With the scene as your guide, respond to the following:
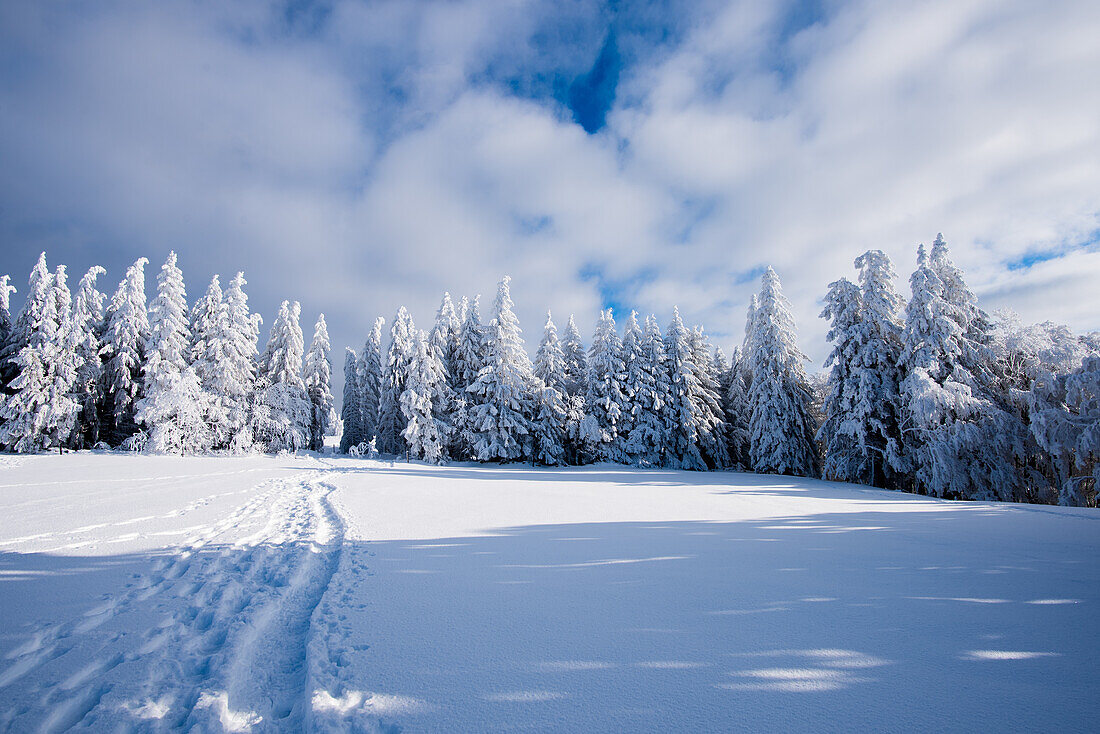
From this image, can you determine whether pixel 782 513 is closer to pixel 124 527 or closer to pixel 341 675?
pixel 341 675

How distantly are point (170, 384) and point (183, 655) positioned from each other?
29.7 meters

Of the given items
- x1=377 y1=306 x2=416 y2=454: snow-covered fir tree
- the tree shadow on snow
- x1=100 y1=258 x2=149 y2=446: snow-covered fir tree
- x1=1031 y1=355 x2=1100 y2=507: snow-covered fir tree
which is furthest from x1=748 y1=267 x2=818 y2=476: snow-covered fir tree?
x1=100 y1=258 x2=149 y2=446: snow-covered fir tree

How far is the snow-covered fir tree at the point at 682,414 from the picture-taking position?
94.7ft

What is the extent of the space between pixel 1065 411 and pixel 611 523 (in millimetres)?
17552

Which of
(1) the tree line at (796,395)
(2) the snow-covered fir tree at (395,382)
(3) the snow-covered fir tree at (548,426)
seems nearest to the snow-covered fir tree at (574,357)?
(1) the tree line at (796,395)

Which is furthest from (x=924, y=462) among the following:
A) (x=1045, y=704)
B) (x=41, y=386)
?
(x=41, y=386)

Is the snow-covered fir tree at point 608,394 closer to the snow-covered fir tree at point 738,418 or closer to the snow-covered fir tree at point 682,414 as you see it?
the snow-covered fir tree at point 682,414

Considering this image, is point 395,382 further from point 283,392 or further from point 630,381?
point 630,381

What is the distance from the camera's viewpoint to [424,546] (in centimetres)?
620

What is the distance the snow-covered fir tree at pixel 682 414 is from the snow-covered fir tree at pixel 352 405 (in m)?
29.9

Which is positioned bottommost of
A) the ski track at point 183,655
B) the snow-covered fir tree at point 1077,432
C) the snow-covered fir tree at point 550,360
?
the ski track at point 183,655

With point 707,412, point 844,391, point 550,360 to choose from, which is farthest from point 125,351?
point 844,391

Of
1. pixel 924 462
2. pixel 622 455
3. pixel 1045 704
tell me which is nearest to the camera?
pixel 1045 704

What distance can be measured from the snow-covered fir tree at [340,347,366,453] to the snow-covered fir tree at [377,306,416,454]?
678 centimetres
